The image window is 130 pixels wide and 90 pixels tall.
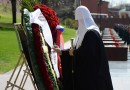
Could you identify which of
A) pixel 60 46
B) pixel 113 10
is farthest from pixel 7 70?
pixel 113 10

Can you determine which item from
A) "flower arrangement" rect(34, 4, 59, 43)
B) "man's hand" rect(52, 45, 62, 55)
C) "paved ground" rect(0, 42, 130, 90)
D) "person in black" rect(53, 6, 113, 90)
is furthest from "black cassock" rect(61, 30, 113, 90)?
"paved ground" rect(0, 42, 130, 90)

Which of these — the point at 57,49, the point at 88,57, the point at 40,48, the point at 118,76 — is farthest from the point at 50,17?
the point at 118,76

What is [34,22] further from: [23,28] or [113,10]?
[113,10]

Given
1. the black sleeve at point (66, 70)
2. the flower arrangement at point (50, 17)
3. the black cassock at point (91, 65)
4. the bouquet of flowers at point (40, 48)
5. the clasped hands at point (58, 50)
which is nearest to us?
the bouquet of flowers at point (40, 48)

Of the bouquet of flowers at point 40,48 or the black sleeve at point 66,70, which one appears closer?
the bouquet of flowers at point 40,48

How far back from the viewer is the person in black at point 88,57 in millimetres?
6746

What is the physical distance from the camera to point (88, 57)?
6777mm

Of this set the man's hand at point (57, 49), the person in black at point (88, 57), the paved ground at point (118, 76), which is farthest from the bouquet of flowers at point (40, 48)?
the paved ground at point (118, 76)

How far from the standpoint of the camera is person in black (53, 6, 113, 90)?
6746 mm

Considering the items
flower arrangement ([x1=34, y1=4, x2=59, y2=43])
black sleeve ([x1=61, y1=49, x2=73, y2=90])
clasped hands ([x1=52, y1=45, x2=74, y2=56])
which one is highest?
flower arrangement ([x1=34, y1=4, x2=59, y2=43])

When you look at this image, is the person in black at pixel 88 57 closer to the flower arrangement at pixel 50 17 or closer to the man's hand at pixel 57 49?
the man's hand at pixel 57 49

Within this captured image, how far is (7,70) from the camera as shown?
13898 mm

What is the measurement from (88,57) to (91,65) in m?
0.14

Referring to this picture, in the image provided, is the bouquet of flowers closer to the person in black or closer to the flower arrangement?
the flower arrangement
